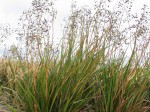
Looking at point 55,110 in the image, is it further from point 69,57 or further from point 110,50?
point 110,50

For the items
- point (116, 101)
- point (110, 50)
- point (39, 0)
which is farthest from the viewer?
point (39, 0)

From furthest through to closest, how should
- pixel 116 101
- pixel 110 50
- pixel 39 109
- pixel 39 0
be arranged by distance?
pixel 39 0 < pixel 110 50 < pixel 116 101 < pixel 39 109

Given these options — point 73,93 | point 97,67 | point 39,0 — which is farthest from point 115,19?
point 73,93

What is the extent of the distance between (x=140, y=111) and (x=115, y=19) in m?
1.09

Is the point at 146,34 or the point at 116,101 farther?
the point at 146,34

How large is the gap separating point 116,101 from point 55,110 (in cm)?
61

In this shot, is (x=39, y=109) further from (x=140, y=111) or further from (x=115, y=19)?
(x=115, y=19)

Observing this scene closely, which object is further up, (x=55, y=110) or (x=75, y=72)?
(x=75, y=72)

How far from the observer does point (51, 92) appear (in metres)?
2.97

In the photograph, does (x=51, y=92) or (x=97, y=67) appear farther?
(x=97, y=67)

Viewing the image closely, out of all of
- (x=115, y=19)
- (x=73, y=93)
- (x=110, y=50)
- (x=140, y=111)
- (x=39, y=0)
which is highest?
(x=39, y=0)

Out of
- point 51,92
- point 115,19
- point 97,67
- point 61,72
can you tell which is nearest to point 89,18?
point 115,19

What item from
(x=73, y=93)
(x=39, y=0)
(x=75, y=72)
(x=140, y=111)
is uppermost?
(x=39, y=0)

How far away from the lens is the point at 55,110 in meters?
3.08
